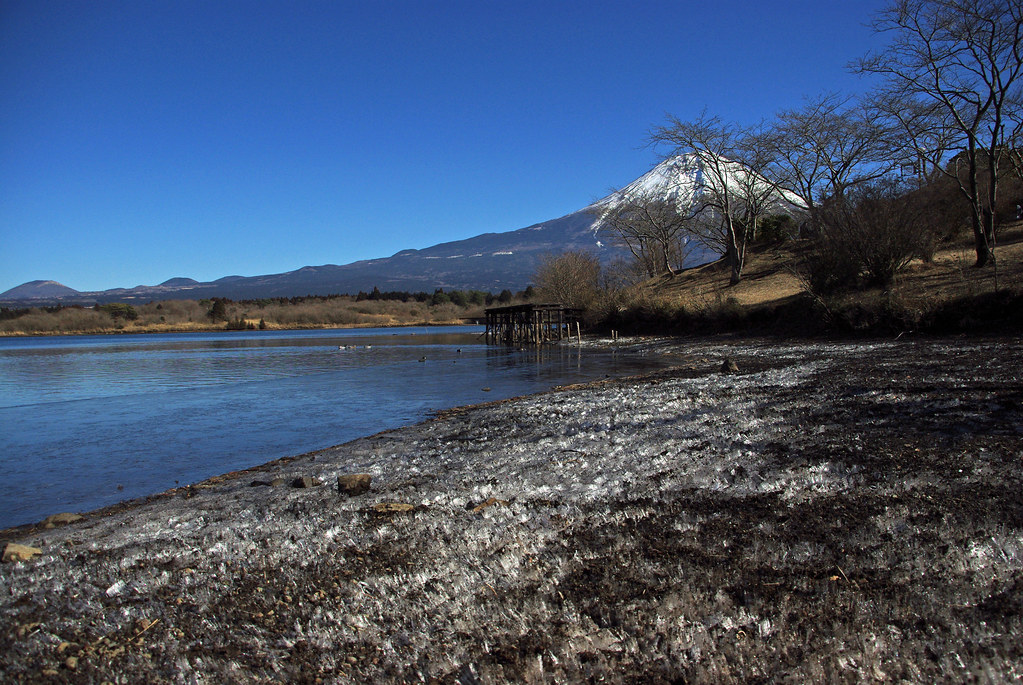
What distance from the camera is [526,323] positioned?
47.8m

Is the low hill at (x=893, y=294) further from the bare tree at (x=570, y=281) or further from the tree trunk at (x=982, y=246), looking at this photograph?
the bare tree at (x=570, y=281)

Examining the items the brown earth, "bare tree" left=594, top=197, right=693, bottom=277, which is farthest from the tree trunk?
"bare tree" left=594, top=197, right=693, bottom=277

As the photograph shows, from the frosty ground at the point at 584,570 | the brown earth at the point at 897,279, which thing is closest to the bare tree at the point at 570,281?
the brown earth at the point at 897,279

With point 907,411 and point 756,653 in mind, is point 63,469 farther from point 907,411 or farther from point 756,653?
point 907,411

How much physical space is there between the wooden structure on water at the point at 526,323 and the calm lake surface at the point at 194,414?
15644 millimetres

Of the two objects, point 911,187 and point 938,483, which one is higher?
point 911,187

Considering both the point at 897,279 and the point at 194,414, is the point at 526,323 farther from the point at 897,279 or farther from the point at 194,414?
the point at 194,414

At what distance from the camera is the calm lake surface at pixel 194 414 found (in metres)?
8.89

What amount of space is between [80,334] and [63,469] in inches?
4947

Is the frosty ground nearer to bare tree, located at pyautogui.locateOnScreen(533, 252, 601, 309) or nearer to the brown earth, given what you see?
the brown earth

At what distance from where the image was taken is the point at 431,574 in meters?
3.86

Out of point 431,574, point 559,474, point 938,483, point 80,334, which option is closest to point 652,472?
point 559,474

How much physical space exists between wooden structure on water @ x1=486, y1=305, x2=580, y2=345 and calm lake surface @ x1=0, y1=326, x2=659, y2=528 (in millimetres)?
15644

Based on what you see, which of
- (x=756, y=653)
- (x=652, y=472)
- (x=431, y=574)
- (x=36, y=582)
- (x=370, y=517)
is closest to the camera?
(x=756, y=653)
